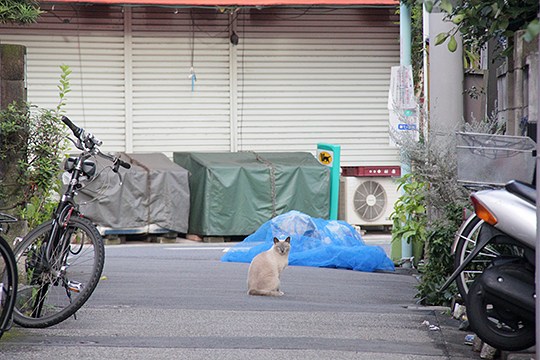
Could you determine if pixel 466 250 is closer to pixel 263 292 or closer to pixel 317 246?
pixel 263 292

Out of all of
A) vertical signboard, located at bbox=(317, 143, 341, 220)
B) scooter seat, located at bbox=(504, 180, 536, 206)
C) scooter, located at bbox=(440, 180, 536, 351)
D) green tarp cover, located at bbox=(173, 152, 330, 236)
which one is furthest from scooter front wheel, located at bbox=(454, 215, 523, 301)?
vertical signboard, located at bbox=(317, 143, 341, 220)

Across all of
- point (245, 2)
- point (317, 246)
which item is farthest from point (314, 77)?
point (317, 246)

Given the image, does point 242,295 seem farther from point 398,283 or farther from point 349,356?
point 349,356

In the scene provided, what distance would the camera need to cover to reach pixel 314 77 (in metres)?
23.7

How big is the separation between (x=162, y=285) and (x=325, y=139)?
12.5 metres

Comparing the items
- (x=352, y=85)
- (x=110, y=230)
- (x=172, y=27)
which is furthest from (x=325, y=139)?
(x=110, y=230)

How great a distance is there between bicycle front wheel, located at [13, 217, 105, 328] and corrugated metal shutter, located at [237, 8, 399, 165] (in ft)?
50.6

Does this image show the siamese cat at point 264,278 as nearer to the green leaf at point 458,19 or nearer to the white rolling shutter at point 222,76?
the green leaf at point 458,19

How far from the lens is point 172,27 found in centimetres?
2336

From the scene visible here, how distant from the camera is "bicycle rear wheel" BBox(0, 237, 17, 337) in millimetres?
6973

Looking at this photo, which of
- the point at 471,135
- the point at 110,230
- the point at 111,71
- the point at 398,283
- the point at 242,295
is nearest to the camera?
the point at 471,135

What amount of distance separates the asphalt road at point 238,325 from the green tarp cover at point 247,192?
845 centimetres

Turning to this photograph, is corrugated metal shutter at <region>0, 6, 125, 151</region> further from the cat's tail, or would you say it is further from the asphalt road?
the cat's tail

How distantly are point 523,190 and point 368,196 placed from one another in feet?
55.2
